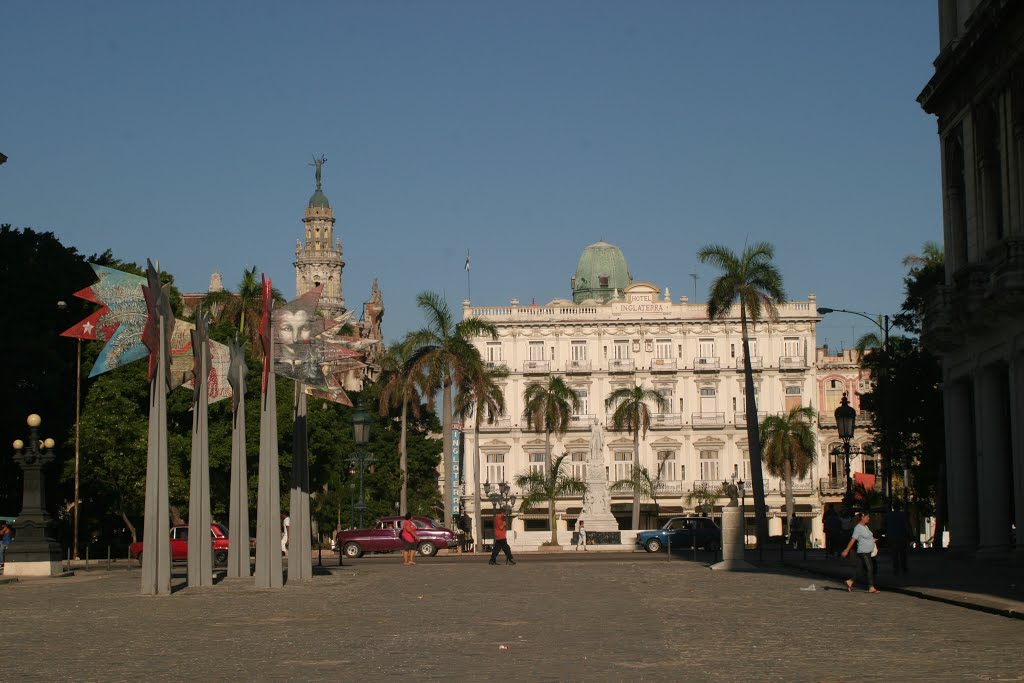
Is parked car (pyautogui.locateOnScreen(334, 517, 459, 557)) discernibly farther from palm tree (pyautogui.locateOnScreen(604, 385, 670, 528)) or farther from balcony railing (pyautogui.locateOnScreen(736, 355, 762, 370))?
balcony railing (pyautogui.locateOnScreen(736, 355, 762, 370))

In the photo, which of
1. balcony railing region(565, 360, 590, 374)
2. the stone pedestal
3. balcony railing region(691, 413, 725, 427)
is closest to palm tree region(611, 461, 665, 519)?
balcony railing region(691, 413, 725, 427)

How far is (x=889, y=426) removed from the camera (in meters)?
53.8

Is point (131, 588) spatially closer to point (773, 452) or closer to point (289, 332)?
point (289, 332)

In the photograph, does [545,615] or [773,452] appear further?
[773,452]

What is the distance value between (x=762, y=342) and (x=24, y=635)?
8706cm

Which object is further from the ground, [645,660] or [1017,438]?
[1017,438]

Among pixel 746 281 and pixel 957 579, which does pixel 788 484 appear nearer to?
pixel 746 281

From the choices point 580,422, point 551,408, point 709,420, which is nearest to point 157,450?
point 551,408

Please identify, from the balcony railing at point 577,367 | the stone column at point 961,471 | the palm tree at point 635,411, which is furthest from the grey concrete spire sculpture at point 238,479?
the balcony railing at point 577,367

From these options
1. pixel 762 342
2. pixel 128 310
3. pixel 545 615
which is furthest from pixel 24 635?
pixel 762 342

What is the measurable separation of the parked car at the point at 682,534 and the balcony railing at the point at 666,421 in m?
43.3

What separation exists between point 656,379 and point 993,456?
65500 millimetres

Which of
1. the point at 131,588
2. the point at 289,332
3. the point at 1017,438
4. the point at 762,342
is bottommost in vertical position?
the point at 131,588

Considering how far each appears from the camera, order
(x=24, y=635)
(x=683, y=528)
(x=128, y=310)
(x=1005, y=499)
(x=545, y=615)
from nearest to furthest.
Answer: (x=24, y=635)
(x=545, y=615)
(x=128, y=310)
(x=1005, y=499)
(x=683, y=528)
